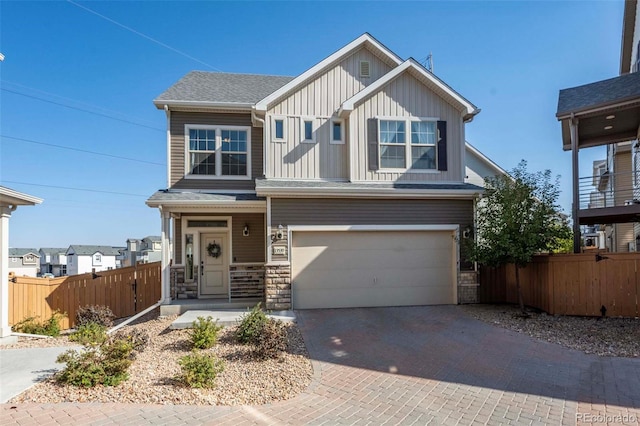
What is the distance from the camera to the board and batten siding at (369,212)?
1018 centimetres

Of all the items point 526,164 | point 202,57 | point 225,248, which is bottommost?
point 225,248

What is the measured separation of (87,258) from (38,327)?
158 feet

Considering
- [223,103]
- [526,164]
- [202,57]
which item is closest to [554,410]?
[526,164]

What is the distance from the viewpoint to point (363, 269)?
10.4 metres

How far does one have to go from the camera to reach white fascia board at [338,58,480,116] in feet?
35.9

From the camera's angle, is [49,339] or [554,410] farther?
[49,339]

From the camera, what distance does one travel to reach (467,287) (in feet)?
35.0

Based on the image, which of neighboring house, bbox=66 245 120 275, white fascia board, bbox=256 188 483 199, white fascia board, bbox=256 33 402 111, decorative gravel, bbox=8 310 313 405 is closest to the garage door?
white fascia board, bbox=256 188 483 199

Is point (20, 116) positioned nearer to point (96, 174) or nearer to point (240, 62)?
point (96, 174)

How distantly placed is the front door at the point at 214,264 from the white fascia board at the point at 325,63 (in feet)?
15.3

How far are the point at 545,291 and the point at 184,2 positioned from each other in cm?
1371

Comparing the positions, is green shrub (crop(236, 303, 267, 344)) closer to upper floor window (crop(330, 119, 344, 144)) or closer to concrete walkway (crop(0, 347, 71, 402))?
concrete walkway (crop(0, 347, 71, 402))

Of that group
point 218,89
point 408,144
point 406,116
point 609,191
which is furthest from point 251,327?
point 609,191

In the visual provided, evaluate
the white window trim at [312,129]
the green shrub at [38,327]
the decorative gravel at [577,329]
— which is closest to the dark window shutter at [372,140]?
the white window trim at [312,129]
